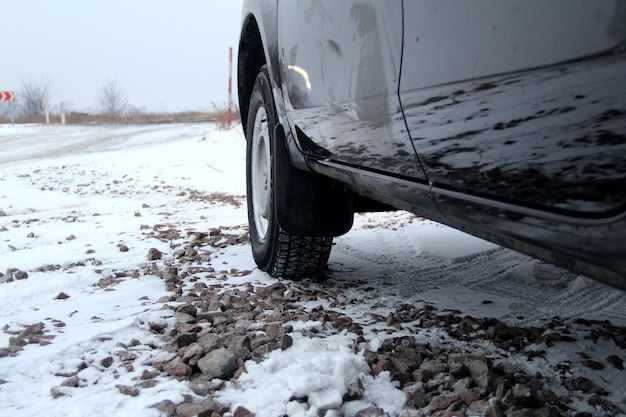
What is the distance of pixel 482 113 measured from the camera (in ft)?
3.60

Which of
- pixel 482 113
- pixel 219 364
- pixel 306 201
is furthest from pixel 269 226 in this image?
pixel 482 113

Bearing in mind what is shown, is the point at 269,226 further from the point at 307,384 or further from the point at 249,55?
the point at 307,384

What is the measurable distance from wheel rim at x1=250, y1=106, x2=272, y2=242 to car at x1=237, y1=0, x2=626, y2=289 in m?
0.57

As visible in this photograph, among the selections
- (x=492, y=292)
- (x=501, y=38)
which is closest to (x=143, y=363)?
(x=501, y=38)

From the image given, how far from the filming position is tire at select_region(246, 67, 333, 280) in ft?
8.30

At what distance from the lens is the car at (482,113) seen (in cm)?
83

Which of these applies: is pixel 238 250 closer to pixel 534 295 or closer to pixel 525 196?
pixel 534 295

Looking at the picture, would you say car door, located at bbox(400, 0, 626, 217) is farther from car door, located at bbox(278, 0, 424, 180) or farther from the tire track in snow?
the tire track in snow

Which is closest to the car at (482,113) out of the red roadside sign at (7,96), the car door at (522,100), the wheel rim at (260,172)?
the car door at (522,100)

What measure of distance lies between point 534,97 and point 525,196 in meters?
0.18

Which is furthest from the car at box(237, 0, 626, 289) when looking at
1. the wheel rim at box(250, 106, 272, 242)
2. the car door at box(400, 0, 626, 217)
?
the wheel rim at box(250, 106, 272, 242)

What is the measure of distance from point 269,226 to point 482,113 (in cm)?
162

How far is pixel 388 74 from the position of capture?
145 cm

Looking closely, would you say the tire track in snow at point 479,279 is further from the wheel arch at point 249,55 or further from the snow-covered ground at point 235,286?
the wheel arch at point 249,55
